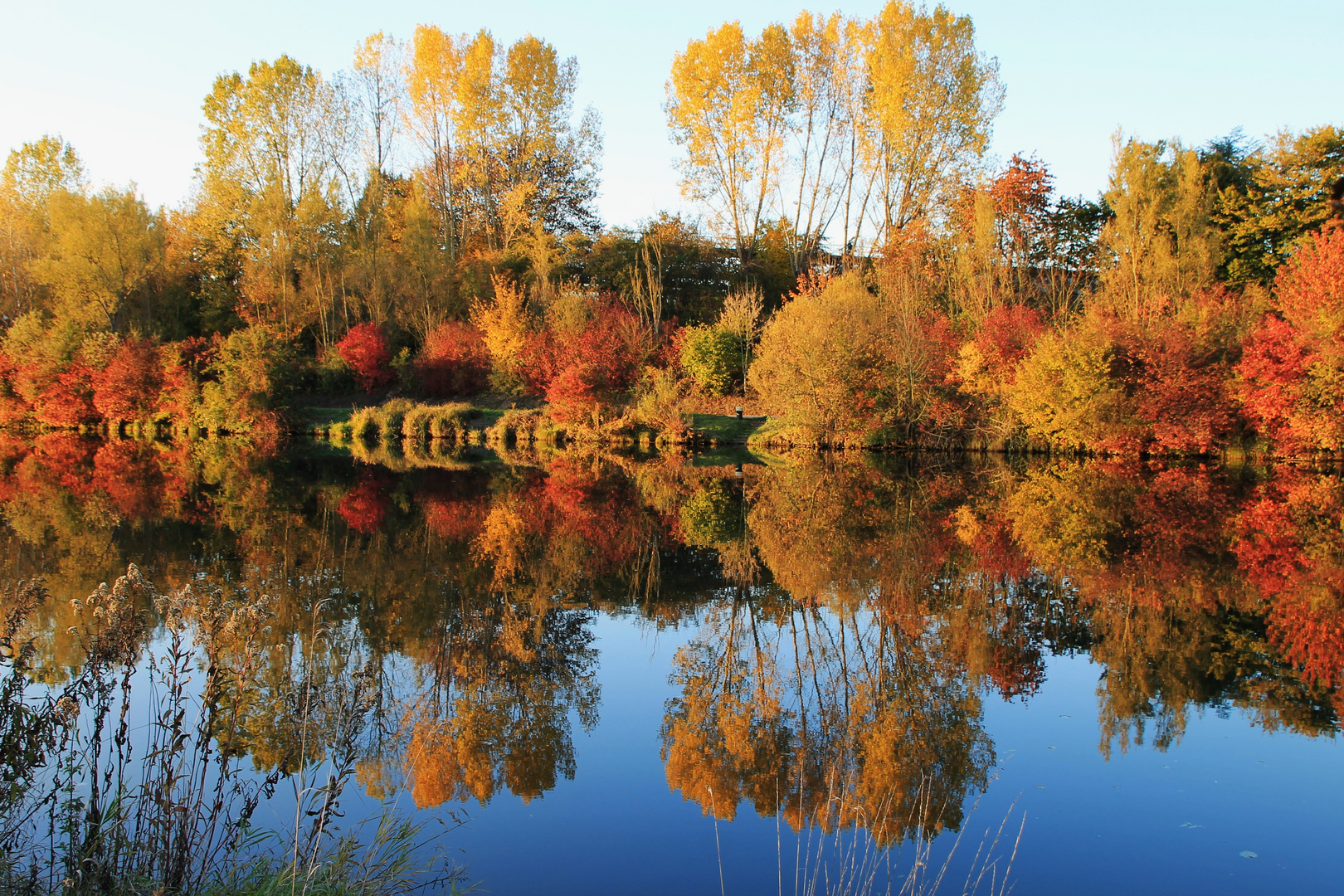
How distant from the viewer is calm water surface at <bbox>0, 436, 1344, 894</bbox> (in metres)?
4.12

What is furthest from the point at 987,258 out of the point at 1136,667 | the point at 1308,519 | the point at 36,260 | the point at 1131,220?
the point at 36,260

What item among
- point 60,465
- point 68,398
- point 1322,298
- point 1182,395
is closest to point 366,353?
point 68,398

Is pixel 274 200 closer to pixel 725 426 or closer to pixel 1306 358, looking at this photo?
pixel 725 426

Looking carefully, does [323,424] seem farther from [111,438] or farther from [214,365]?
[111,438]

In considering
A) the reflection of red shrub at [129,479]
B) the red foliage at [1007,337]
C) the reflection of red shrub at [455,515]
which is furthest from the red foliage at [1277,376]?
the reflection of red shrub at [129,479]

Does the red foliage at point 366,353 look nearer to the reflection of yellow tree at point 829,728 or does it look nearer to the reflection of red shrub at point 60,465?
the reflection of red shrub at point 60,465

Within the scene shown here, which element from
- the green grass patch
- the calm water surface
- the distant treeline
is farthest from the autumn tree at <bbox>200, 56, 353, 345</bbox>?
the calm water surface

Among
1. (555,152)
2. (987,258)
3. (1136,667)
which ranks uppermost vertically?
(555,152)

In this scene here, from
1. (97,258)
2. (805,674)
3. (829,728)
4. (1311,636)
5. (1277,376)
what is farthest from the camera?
(97,258)

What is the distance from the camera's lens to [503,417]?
94.4 feet

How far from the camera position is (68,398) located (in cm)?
2905

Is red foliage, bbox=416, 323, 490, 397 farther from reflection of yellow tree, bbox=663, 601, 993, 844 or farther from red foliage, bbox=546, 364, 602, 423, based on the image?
reflection of yellow tree, bbox=663, 601, 993, 844

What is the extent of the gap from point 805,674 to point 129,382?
3040 cm

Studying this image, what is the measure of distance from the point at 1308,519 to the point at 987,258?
1454 cm
